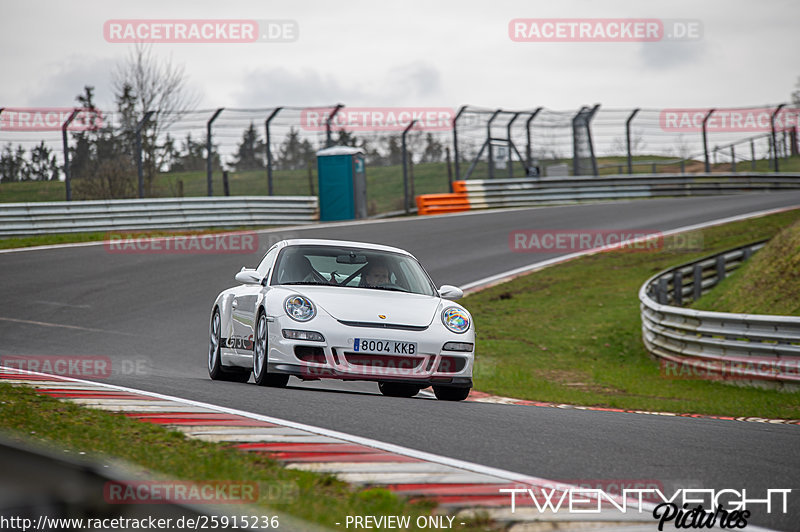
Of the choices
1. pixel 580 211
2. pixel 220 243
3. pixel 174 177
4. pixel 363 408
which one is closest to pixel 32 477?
pixel 363 408

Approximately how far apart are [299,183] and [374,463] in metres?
24.1

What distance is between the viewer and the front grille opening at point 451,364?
317 inches

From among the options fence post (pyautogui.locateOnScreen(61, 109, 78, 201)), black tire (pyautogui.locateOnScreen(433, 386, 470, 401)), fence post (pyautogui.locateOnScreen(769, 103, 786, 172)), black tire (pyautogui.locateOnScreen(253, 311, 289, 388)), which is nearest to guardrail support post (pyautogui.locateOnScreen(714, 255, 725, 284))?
black tire (pyautogui.locateOnScreen(433, 386, 470, 401))

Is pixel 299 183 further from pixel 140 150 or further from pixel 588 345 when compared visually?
pixel 588 345

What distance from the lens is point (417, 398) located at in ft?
26.8

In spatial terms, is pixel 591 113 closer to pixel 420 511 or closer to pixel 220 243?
pixel 220 243

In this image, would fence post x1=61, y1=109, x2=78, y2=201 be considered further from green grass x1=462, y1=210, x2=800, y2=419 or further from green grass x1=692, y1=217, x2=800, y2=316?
green grass x1=692, y1=217, x2=800, y2=316

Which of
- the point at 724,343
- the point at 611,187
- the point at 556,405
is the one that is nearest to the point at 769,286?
the point at 724,343

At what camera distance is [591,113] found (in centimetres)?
3178

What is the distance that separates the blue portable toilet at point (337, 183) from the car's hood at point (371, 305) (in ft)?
64.2

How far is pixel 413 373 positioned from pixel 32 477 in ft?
20.6

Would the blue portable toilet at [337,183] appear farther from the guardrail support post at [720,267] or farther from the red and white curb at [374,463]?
the red and white curb at [374,463]

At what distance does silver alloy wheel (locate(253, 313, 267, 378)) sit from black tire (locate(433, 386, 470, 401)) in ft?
5.20

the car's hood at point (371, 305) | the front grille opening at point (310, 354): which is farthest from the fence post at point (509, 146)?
the front grille opening at point (310, 354)
